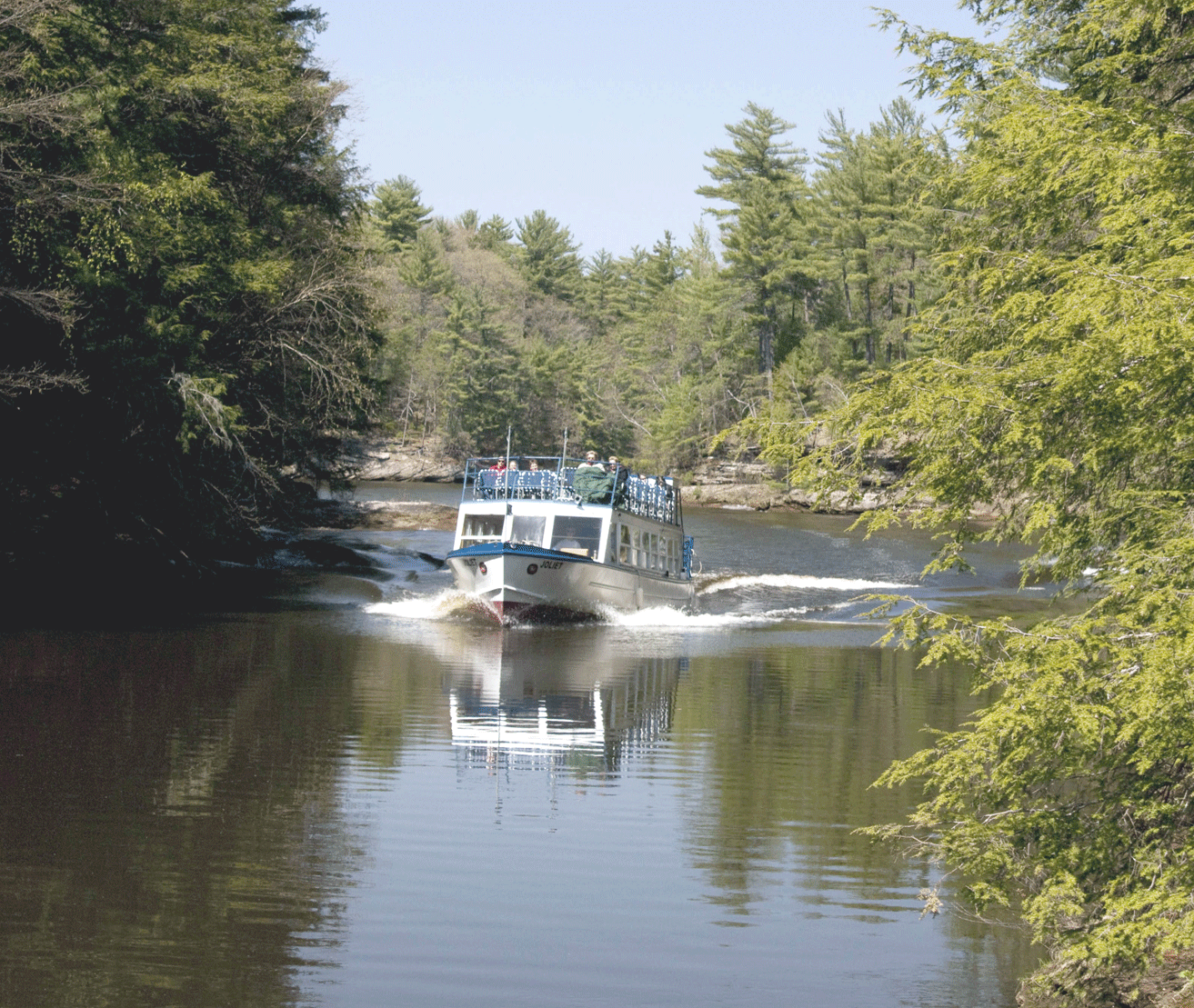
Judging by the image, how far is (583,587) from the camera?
29891 millimetres

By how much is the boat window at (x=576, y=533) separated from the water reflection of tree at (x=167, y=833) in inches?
466

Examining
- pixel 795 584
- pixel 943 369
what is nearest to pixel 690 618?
pixel 795 584

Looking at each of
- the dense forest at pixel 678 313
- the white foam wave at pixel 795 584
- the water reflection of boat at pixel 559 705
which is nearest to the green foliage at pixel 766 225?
the dense forest at pixel 678 313

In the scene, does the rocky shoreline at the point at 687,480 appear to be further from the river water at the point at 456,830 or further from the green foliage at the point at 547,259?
the green foliage at the point at 547,259

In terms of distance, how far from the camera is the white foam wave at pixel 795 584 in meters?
40.2

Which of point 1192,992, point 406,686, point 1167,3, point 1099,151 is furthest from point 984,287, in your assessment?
point 406,686

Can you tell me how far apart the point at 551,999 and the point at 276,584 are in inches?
1058

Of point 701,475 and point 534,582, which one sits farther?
point 701,475

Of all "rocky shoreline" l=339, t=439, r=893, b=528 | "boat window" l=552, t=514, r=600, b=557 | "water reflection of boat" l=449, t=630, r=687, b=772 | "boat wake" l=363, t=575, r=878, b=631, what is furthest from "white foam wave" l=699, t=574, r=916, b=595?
"water reflection of boat" l=449, t=630, r=687, b=772

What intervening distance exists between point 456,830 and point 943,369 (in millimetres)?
5765

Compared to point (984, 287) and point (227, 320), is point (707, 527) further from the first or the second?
point (984, 287)

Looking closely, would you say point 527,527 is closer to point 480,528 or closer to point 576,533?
point 576,533

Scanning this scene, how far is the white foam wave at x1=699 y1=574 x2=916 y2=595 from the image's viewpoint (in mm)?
40219

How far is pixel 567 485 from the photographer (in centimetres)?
3197
